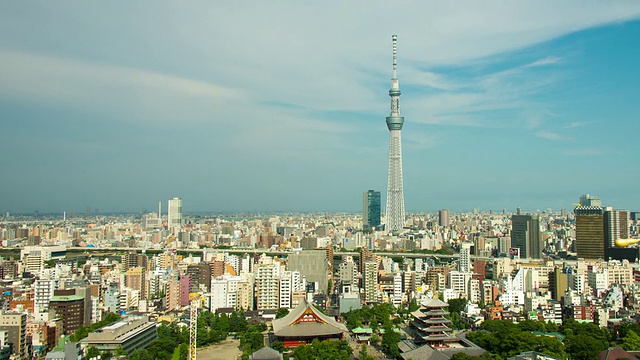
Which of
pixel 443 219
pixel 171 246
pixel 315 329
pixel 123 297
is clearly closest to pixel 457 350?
pixel 315 329

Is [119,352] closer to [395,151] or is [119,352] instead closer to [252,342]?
[252,342]

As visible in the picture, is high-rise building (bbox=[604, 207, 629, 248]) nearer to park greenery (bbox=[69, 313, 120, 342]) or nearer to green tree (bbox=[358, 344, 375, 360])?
green tree (bbox=[358, 344, 375, 360])

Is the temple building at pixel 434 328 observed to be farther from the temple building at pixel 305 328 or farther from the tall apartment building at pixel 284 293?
the tall apartment building at pixel 284 293

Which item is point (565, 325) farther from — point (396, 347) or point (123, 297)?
point (123, 297)

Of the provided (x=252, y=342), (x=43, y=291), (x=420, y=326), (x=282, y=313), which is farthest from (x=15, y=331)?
(x=420, y=326)

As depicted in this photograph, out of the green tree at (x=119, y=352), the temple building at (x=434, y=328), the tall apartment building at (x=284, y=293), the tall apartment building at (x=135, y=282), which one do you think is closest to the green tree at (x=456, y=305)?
the temple building at (x=434, y=328)

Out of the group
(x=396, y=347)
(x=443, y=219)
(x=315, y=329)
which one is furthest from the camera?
(x=443, y=219)
